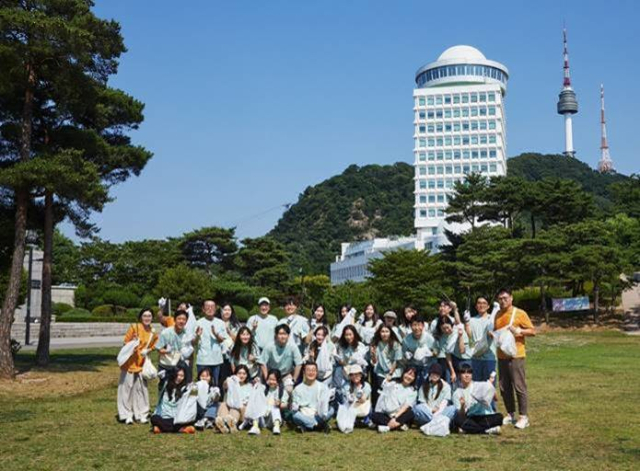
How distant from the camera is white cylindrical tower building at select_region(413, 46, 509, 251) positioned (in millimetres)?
90188

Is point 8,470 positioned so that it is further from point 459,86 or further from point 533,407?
point 459,86

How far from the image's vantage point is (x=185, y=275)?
40875 mm

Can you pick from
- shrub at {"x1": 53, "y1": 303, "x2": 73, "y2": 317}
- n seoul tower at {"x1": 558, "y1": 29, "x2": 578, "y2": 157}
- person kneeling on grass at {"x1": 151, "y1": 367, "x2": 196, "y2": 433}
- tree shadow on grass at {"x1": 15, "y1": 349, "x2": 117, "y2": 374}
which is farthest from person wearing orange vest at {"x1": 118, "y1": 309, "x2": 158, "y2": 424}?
n seoul tower at {"x1": 558, "y1": 29, "x2": 578, "y2": 157}

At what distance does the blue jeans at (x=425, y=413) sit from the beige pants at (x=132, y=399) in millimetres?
3653

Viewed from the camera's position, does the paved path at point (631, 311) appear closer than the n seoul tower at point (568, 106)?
Yes

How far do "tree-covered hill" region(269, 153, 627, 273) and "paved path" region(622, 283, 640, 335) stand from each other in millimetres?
60702

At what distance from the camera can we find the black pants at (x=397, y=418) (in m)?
8.38

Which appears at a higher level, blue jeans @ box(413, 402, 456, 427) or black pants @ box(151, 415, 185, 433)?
blue jeans @ box(413, 402, 456, 427)

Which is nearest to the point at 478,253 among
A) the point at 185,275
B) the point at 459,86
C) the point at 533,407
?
the point at 185,275

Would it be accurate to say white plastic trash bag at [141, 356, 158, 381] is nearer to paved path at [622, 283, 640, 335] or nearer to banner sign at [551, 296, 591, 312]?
paved path at [622, 283, 640, 335]

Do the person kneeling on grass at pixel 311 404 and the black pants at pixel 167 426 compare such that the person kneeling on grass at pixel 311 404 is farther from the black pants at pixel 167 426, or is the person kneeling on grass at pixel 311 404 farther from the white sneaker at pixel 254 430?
the black pants at pixel 167 426

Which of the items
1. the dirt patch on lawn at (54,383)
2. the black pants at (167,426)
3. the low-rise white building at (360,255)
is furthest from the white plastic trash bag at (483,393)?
the low-rise white building at (360,255)

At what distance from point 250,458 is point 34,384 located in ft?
26.3

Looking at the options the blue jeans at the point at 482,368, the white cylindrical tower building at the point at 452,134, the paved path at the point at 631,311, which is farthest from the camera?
the white cylindrical tower building at the point at 452,134
